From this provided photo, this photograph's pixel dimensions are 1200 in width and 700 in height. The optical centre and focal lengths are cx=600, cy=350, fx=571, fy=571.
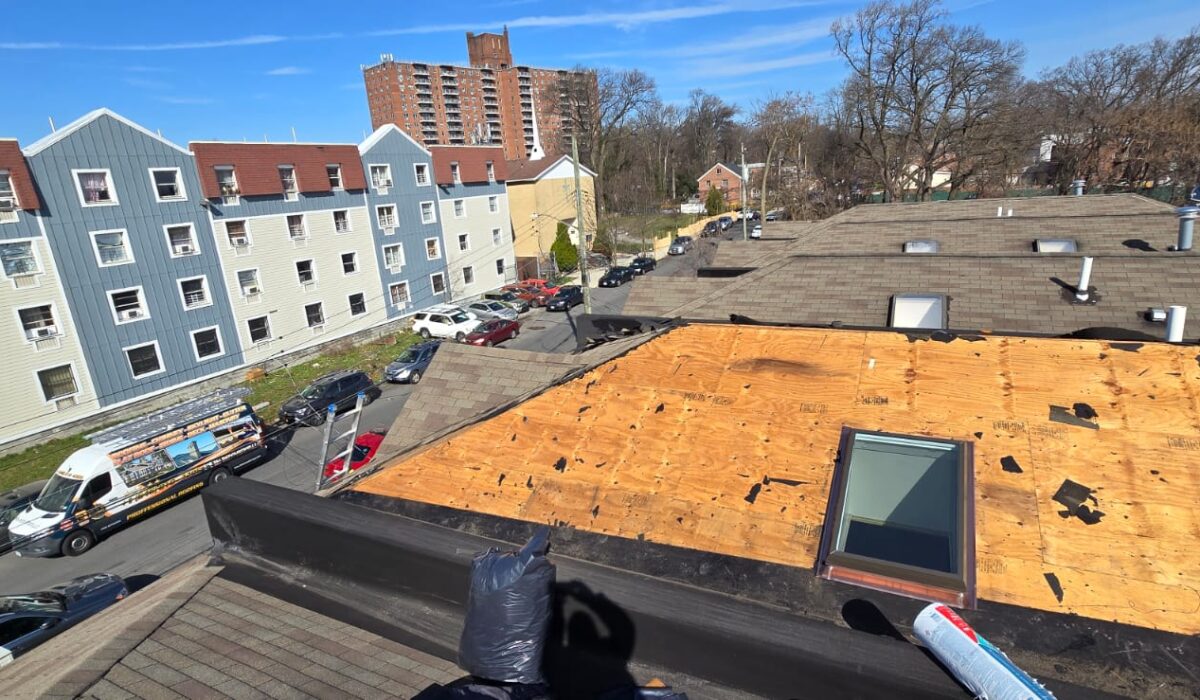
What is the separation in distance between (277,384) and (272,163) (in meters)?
10.9

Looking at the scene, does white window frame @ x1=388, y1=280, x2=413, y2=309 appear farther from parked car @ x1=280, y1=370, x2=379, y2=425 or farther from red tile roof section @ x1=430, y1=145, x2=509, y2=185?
parked car @ x1=280, y1=370, x2=379, y2=425

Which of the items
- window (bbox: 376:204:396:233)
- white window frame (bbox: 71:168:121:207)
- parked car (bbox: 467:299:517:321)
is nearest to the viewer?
white window frame (bbox: 71:168:121:207)

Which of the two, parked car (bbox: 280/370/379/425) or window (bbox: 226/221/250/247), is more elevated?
window (bbox: 226/221/250/247)

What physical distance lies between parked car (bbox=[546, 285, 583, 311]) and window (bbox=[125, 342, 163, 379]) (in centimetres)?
2032

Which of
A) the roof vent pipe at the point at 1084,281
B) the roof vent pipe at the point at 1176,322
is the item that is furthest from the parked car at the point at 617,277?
the roof vent pipe at the point at 1176,322

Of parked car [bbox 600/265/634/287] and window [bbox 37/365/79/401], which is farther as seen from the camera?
parked car [bbox 600/265/634/287]

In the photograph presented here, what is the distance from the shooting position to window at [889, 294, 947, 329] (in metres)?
12.5

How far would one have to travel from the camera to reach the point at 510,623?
3.10 metres

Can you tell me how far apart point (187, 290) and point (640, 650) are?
28.7 meters

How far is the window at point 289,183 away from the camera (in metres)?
28.7

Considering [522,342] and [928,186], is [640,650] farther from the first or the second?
[928,186]

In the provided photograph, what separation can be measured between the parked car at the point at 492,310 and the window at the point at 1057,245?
23.6 meters

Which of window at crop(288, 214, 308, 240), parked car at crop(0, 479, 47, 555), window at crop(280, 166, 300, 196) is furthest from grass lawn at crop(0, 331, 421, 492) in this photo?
window at crop(280, 166, 300, 196)

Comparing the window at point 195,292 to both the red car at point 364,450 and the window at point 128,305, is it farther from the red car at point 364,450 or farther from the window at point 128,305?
the red car at point 364,450
